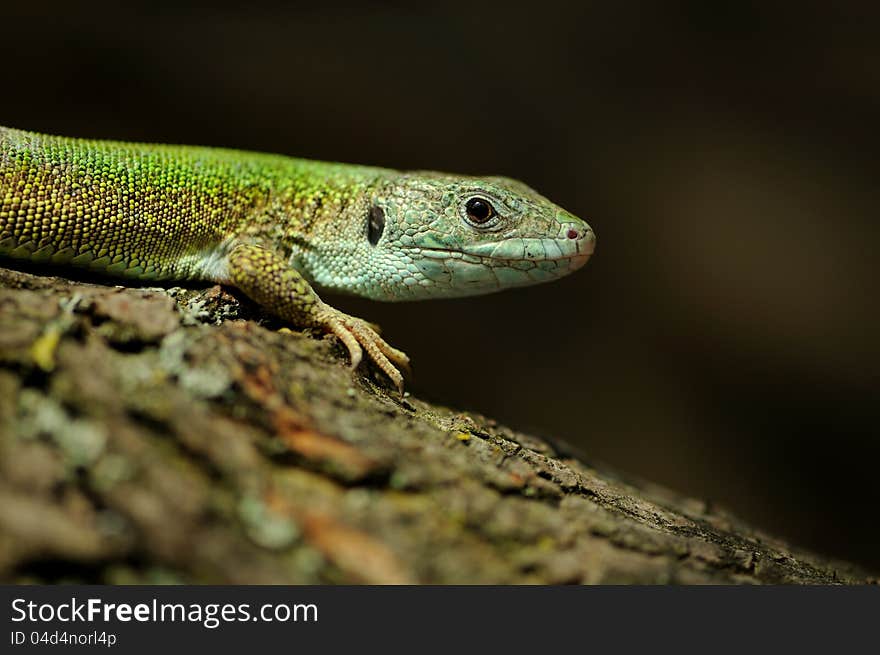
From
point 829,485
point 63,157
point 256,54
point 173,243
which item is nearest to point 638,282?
point 829,485

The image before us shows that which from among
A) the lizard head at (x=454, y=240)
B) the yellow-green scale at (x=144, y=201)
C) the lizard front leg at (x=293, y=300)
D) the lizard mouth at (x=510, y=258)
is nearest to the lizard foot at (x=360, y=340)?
the lizard front leg at (x=293, y=300)

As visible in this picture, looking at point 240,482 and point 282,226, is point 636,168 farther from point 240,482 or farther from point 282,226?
point 240,482

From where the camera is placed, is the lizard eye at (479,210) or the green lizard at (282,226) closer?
the green lizard at (282,226)

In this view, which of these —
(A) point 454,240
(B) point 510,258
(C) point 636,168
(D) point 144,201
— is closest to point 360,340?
(A) point 454,240

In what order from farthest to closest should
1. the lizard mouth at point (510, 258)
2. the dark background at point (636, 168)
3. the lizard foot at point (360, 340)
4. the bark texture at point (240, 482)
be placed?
the dark background at point (636, 168) → the lizard mouth at point (510, 258) → the lizard foot at point (360, 340) → the bark texture at point (240, 482)

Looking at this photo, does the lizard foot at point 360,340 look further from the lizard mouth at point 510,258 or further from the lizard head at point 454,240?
the lizard mouth at point 510,258

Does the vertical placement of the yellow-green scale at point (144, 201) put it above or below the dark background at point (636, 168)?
below
